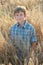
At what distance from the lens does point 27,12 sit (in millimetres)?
3283

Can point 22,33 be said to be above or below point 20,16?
below

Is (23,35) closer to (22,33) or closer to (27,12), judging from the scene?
(22,33)

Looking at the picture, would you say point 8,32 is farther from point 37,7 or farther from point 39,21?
point 37,7

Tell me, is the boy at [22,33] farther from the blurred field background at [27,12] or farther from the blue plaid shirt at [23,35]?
the blurred field background at [27,12]

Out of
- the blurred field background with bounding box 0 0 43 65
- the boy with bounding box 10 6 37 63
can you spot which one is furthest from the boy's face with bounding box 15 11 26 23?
the blurred field background with bounding box 0 0 43 65

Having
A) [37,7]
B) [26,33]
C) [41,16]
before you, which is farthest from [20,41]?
[37,7]

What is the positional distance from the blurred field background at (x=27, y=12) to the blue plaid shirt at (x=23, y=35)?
0.10 meters

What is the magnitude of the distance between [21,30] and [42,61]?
14.8 inches

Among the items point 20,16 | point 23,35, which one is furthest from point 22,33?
point 20,16

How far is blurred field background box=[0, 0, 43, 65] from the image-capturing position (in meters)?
2.88

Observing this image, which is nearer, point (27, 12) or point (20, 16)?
point (20, 16)

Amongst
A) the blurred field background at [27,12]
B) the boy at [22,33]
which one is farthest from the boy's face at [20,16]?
the blurred field background at [27,12]

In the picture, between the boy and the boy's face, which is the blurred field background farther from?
the boy's face

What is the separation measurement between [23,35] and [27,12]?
63cm
